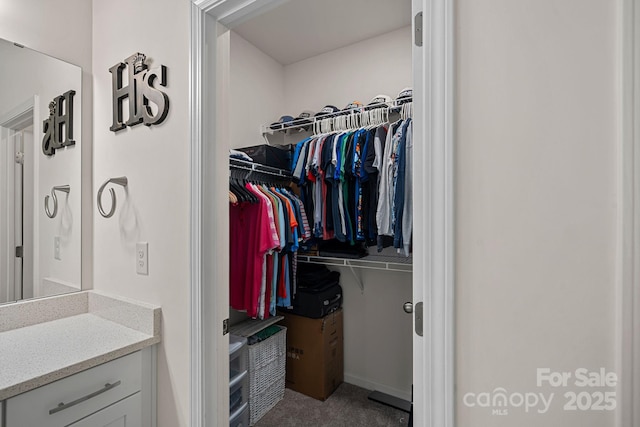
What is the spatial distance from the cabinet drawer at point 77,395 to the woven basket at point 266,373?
95 cm

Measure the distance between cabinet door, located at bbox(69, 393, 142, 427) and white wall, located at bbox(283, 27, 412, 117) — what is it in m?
2.28

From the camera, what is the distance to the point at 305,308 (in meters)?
2.28

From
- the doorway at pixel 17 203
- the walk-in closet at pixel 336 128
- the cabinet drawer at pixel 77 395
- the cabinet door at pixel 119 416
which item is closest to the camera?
the cabinet drawer at pixel 77 395

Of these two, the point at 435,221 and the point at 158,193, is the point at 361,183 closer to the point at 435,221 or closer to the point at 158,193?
the point at 158,193

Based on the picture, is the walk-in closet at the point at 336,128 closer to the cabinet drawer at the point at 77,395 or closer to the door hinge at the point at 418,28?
the cabinet drawer at the point at 77,395

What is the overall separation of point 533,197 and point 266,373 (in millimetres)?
2066

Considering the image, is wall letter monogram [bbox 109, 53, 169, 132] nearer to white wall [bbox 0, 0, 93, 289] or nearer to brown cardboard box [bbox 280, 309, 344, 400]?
white wall [bbox 0, 0, 93, 289]

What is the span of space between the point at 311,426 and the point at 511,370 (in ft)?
5.73

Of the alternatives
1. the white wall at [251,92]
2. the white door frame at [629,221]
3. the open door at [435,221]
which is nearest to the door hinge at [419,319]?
the open door at [435,221]

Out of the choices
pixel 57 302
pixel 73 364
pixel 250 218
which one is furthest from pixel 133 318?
pixel 250 218

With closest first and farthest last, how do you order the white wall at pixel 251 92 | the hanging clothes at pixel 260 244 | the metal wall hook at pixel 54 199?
the metal wall hook at pixel 54 199 < the hanging clothes at pixel 260 244 < the white wall at pixel 251 92

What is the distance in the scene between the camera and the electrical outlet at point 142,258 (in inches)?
49.4

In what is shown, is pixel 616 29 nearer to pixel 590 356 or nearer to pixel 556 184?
pixel 556 184

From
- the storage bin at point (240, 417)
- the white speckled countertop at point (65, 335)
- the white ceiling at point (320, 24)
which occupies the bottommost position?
the storage bin at point (240, 417)
